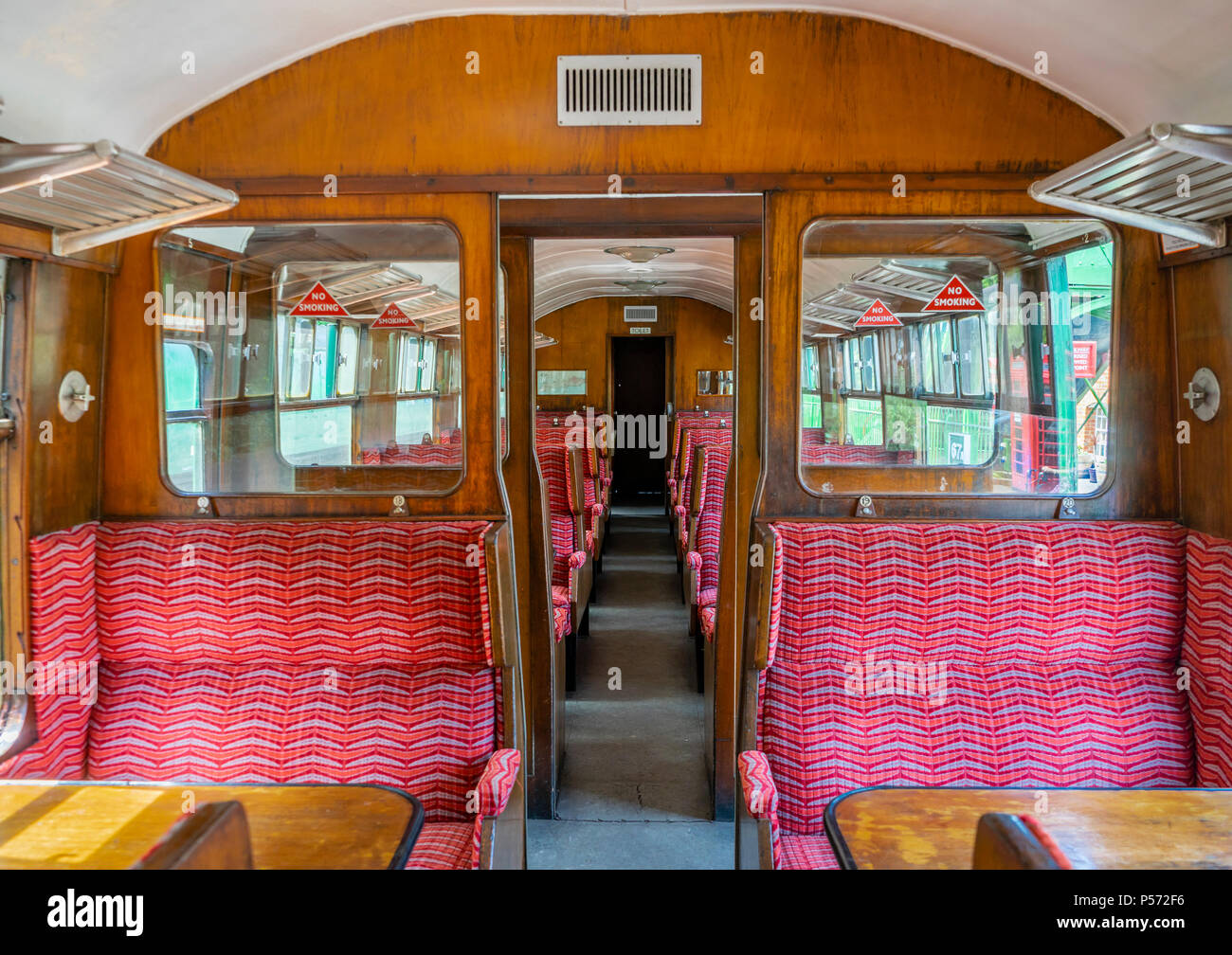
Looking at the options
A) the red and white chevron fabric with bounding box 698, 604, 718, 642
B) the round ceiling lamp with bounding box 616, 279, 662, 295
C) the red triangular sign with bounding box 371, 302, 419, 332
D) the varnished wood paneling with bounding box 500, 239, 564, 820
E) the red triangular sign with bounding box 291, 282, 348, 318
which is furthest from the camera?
the round ceiling lamp with bounding box 616, 279, 662, 295

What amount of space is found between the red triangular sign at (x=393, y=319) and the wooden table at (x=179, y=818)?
1.78 meters

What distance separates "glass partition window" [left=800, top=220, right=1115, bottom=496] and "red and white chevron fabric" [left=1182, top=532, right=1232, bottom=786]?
41cm

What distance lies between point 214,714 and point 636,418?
10990mm

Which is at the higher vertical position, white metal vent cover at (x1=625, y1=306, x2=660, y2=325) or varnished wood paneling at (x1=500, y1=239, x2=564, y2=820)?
white metal vent cover at (x1=625, y1=306, x2=660, y2=325)

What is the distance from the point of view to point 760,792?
217cm

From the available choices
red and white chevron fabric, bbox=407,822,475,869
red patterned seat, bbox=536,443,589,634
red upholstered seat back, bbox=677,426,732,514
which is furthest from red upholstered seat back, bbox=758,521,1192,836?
red upholstered seat back, bbox=677,426,732,514

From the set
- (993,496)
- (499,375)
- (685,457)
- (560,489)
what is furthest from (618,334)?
(993,496)

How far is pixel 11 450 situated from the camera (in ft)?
8.12

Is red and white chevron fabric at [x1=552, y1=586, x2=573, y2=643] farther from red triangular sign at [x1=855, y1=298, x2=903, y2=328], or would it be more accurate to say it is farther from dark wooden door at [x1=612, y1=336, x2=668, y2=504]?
dark wooden door at [x1=612, y1=336, x2=668, y2=504]

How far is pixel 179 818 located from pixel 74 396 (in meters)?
1.55

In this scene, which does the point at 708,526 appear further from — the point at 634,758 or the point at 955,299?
the point at 955,299

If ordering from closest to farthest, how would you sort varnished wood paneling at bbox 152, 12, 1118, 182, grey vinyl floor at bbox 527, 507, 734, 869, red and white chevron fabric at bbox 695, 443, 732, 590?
varnished wood paneling at bbox 152, 12, 1118, 182 → grey vinyl floor at bbox 527, 507, 734, 869 → red and white chevron fabric at bbox 695, 443, 732, 590

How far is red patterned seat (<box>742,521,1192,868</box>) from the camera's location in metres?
2.46
